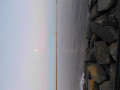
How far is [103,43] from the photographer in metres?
0.84

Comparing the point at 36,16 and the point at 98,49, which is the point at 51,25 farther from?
the point at 98,49

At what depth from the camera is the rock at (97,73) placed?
85 centimetres

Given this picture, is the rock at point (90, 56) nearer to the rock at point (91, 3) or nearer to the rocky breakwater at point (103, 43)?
the rocky breakwater at point (103, 43)

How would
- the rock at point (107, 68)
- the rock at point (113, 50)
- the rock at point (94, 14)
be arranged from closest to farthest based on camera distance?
the rock at point (113, 50)
the rock at point (107, 68)
the rock at point (94, 14)

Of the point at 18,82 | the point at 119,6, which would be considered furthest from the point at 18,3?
the point at 119,6

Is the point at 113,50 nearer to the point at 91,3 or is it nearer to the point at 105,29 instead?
the point at 105,29

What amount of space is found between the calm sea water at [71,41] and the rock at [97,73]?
0.53 ft

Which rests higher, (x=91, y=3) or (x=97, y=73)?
(x=91, y=3)

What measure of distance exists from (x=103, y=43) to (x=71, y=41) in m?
0.35

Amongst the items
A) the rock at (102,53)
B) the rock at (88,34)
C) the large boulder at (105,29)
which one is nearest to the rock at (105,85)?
the rock at (102,53)

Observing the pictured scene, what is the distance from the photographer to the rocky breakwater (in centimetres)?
73

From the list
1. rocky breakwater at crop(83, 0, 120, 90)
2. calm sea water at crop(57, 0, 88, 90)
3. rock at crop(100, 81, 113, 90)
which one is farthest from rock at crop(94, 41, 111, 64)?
calm sea water at crop(57, 0, 88, 90)

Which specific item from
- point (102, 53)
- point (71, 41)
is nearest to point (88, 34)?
point (71, 41)

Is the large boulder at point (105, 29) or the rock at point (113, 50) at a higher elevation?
the large boulder at point (105, 29)
